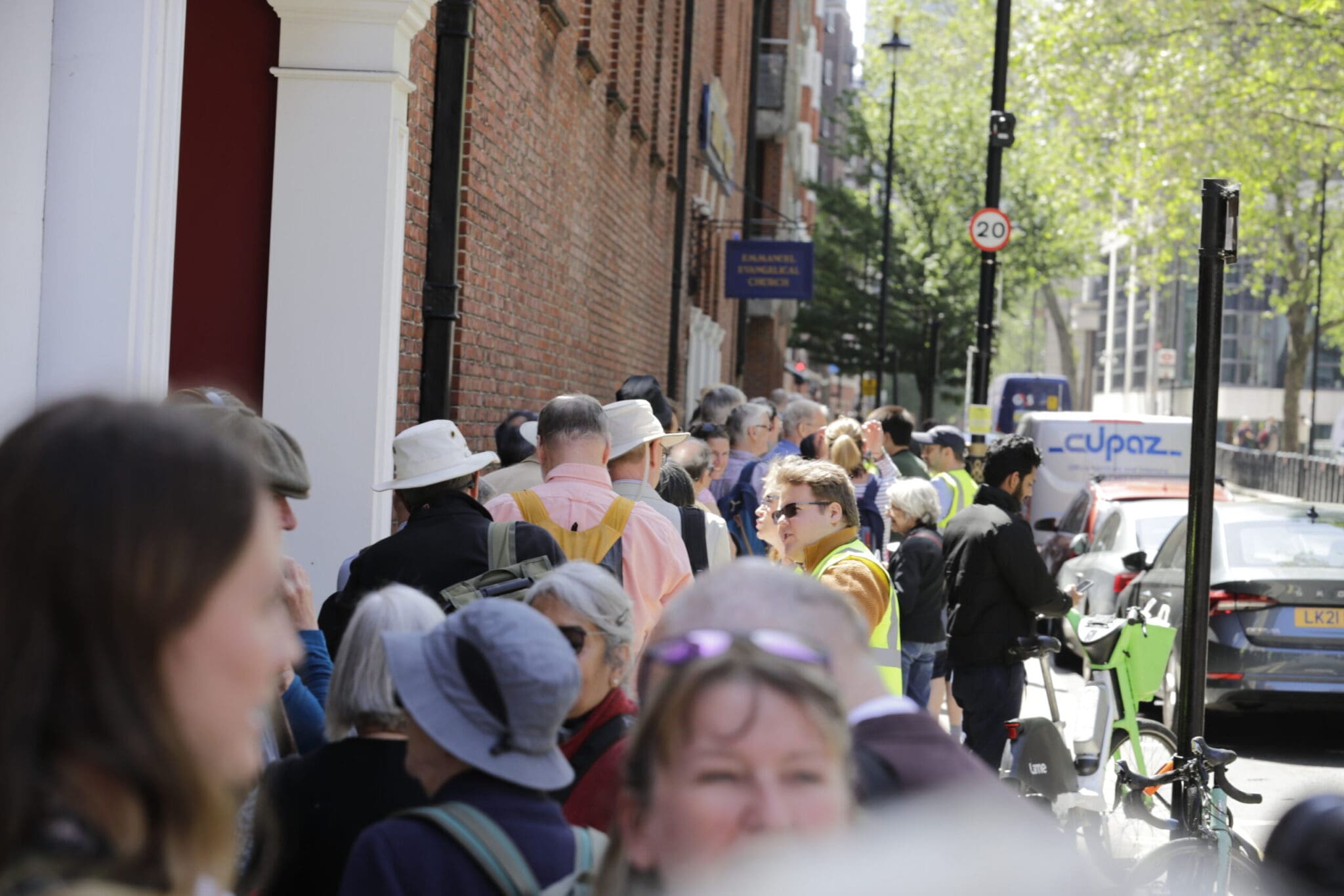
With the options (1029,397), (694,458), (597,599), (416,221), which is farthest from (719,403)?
(1029,397)

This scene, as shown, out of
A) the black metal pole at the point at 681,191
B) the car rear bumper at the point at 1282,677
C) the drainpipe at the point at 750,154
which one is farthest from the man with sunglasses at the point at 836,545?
the drainpipe at the point at 750,154

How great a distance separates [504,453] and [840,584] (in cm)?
239

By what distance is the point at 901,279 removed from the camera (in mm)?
52156

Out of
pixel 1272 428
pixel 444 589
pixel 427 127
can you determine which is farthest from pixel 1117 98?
pixel 1272 428

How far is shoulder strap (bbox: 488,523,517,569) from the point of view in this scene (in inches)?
182

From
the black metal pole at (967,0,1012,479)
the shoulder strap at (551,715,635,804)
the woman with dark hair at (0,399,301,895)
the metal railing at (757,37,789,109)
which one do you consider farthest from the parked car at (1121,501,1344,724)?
the metal railing at (757,37,789,109)

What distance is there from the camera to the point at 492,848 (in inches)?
96.7

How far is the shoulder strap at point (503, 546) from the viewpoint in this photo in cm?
462

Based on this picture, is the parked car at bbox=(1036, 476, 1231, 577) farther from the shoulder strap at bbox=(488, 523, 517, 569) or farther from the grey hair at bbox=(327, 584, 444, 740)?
the grey hair at bbox=(327, 584, 444, 740)

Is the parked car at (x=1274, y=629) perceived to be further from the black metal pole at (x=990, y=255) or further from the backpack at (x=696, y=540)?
the black metal pole at (x=990, y=255)

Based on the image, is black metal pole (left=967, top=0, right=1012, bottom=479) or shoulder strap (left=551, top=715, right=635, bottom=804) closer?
shoulder strap (left=551, top=715, right=635, bottom=804)

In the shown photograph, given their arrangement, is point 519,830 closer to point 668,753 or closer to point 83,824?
point 668,753

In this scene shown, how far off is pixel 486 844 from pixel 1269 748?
8933 mm

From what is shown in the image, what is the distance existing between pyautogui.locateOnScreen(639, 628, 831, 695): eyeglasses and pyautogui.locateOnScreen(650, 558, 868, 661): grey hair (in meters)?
0.03
